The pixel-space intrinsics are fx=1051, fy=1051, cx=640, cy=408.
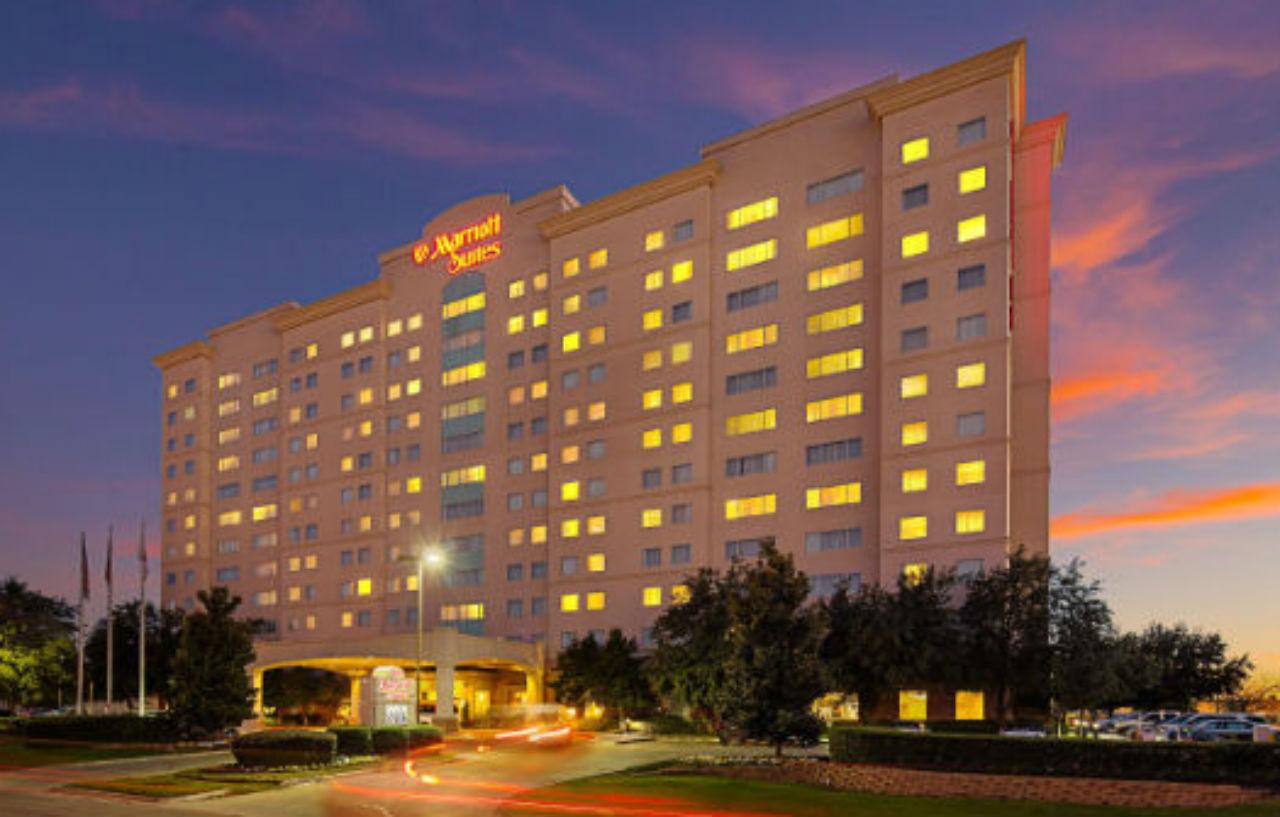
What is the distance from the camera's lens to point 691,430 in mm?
85312

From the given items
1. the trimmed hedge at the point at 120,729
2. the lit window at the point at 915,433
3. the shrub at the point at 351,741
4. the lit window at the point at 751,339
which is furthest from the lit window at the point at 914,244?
the trimmed hedge at the point at 120,729

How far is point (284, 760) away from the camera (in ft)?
131

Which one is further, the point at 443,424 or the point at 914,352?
the point at 443,424

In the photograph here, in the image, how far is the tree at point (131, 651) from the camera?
10381 cm

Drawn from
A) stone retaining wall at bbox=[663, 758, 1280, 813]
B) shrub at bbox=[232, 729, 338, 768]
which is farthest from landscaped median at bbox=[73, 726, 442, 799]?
stone retaining wall at bbox=[663, 758, 1280, 813]

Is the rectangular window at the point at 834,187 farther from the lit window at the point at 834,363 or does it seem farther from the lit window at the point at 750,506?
the lit window at the point at 750,506

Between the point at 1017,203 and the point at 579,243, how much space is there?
37826 mm

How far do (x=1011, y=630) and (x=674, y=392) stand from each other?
35.3 metres

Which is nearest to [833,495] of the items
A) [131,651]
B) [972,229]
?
[972,229]

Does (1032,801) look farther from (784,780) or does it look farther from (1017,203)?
(1017,203)

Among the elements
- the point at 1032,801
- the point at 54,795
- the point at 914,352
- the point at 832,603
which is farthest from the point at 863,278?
the point at 54,795

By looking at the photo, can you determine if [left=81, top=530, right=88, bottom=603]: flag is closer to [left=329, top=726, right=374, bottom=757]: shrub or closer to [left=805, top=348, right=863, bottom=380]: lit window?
[left=329, top=726, right=374, bottom=757]: shrub

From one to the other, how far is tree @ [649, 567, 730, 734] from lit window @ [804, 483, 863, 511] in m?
12.8

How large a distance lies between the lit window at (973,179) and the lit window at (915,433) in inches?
647
